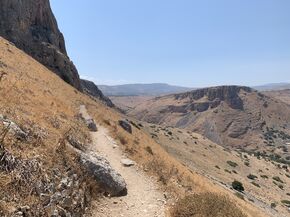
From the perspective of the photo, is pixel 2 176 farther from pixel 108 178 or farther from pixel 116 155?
pixel 116 155

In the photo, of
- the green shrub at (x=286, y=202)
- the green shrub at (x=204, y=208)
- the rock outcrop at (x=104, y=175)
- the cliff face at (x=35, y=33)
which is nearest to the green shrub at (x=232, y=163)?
the green shrub at (x=286, y=202)

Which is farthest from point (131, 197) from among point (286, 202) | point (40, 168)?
point (286, 202)

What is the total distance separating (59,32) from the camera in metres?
72.0

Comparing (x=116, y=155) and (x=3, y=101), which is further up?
(x=3, y=101)

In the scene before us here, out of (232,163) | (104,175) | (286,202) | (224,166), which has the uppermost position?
(104,175)

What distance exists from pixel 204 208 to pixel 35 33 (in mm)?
53958

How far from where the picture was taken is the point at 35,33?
6106 cm

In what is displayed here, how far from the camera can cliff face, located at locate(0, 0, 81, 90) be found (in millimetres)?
56219

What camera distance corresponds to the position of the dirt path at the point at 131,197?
13977 millimetres

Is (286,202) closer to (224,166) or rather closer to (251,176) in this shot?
(251,176)

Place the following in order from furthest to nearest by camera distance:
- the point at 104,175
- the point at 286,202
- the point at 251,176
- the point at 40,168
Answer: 1. the point at 251,176
2. the point at 286,202
3. the point at 104,175
4. the point at 40,168

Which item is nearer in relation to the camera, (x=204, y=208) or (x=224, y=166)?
(x=204, y=208)

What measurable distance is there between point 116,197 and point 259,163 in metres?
88.9

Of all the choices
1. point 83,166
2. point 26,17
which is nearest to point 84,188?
point 83,166
